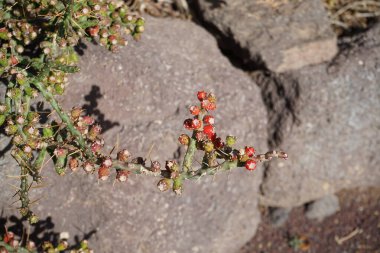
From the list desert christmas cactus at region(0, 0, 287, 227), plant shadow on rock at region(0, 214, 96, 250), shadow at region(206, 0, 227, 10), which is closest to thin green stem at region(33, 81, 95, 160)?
desert christmas cactus at region(0, 0, 287, 227)

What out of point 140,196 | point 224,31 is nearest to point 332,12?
point 224,31

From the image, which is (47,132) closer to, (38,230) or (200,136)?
(200,136)

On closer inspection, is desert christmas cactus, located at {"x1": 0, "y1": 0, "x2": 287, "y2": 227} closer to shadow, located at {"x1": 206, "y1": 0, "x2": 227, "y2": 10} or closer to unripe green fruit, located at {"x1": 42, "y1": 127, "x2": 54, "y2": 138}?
A: unripe green fruit, located at {"x1": 42, "y1": 127, "x2": 54, "y2": 138}

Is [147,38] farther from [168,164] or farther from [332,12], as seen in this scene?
[332,12]

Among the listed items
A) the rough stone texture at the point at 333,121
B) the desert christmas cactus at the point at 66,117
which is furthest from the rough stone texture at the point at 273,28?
the desert christmas cactus at the point at 66,117

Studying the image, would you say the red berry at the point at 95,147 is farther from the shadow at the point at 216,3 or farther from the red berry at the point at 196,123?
the shadow at the point at 216,3

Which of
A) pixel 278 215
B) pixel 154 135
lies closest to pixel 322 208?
pixel 278 215
